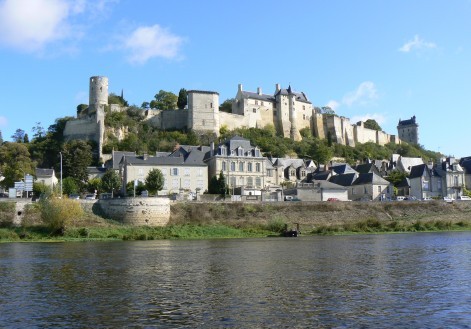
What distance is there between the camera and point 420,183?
7056cm

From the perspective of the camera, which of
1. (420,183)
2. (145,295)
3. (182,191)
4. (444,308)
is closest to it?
(444,308)

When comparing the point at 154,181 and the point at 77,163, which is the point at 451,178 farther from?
the point at 77,163

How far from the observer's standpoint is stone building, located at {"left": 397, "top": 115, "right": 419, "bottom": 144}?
14600cm

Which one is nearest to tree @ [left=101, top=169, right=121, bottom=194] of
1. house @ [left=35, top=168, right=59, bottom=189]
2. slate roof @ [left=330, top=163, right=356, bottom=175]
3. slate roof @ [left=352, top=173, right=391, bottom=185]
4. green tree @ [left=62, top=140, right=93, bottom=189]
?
green tree @ [left=62, top=140, right=93, bottom=189]

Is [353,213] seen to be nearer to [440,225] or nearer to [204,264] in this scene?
[440,225]

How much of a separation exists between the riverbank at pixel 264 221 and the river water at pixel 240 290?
54.6 ft

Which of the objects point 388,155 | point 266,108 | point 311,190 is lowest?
point 311,190

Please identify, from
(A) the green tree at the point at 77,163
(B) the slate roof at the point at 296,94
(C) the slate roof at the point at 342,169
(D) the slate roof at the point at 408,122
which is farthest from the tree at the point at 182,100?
(D) the slate roof at the point at 408,122

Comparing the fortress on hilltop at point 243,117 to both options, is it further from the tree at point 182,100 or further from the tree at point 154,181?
the tree at point 154,181

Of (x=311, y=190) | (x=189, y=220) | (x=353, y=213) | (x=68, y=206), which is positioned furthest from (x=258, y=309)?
(x=311, y=190)

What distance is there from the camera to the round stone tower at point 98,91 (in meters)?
92.6

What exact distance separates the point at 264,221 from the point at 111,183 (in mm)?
19485

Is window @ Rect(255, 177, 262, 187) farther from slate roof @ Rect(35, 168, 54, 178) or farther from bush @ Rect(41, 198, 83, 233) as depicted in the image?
slate roof @ Rect(35, 168, 54, 178)

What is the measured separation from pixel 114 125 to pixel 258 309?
73948mm
